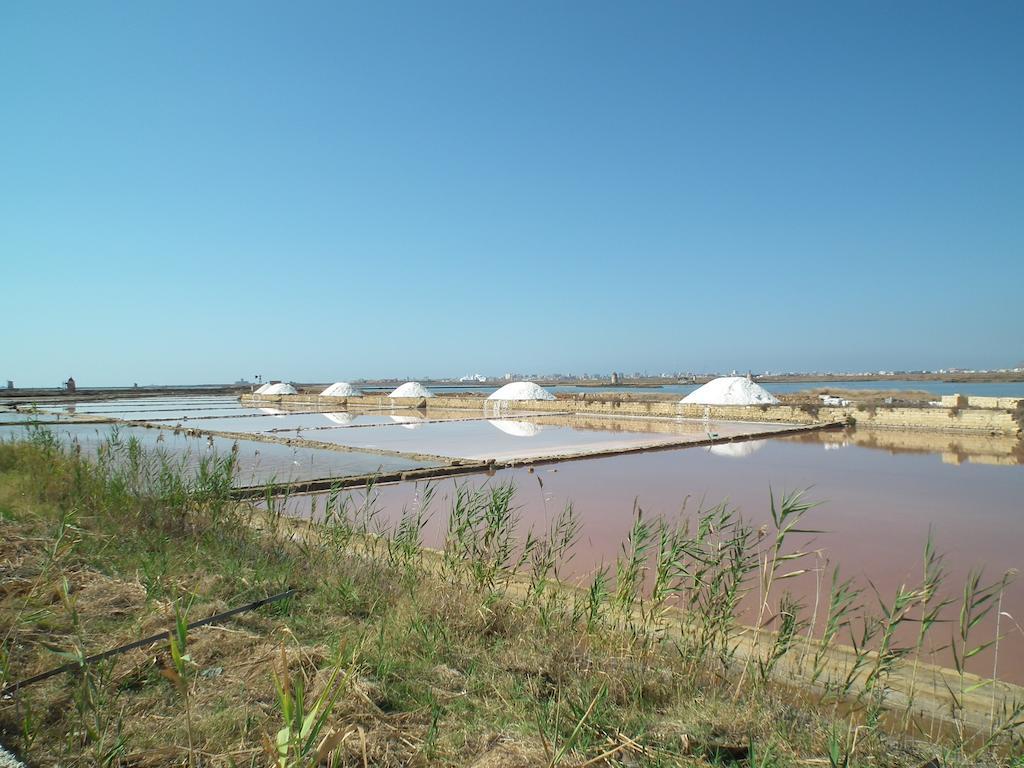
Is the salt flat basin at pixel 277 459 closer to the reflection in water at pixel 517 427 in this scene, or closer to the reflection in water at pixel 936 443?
the reflection in water at pixel 517 427

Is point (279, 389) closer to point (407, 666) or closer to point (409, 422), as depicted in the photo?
point (409, 422)

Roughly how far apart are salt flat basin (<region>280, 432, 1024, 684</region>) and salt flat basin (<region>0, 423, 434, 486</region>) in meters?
1.41

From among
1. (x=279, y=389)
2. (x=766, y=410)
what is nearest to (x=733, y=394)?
(x=766, y=410)

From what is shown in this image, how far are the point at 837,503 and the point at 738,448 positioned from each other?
18.2 ft

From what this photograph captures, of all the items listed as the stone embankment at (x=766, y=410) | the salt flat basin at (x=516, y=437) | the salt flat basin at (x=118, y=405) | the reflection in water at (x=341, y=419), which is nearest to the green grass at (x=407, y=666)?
the salt flat basin at (x=516, y=437)

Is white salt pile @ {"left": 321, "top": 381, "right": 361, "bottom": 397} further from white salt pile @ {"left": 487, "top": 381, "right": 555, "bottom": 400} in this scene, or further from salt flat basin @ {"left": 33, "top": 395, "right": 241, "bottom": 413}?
white salt pile @ {"left": 487, "top": 381, "right": 555, "bottom": 400}

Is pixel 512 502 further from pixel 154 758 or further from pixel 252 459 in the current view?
pixel 252 459

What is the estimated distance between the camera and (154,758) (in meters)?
1.57

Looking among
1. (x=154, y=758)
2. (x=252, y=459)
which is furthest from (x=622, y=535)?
(x=252, y=459)

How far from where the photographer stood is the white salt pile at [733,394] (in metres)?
17.7

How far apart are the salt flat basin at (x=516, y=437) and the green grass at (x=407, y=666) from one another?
6697 mm

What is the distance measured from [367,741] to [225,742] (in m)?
0.37

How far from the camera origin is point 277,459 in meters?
10.2

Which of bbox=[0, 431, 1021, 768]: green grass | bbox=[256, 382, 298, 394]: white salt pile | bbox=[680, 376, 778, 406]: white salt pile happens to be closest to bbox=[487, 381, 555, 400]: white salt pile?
bbox=[680, 376, 778, 406]: white salt pile
